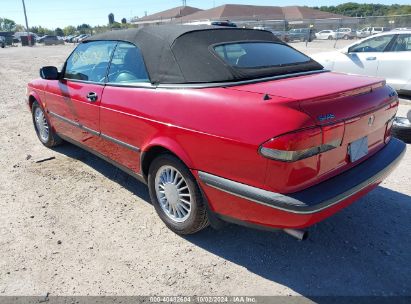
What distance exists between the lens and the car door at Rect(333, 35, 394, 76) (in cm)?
800

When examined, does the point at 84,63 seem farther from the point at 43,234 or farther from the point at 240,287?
the point at 240,287

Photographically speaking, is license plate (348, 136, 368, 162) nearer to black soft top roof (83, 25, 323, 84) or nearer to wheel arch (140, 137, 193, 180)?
black soft top roof (83, 25, 323, 84)

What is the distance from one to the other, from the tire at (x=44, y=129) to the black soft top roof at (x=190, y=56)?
2305 mm

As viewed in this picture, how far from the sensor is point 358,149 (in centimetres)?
268

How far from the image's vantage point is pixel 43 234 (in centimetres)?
326

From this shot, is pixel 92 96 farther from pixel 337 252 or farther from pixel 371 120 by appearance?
pixel 337 252

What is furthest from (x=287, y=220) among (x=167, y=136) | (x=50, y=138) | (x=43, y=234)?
(x=50, y=138)

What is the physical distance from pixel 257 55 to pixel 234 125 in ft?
3.84

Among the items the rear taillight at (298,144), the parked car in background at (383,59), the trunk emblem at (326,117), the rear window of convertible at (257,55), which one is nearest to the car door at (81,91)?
the rear window of convertible at (257,55)

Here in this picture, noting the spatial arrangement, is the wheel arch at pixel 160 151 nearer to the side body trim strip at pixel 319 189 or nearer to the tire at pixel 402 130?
the side body trim strip at pixel 319 189

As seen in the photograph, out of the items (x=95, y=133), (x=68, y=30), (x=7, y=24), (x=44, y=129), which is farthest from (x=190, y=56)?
(x=7, y=24)

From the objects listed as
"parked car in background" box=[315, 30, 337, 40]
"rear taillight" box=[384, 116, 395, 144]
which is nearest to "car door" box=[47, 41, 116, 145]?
"rear taillight" box=[384, 116, 395, 144]

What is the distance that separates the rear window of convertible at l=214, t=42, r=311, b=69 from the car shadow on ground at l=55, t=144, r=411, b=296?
148cm

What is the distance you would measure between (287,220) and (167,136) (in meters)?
Result: 1.15
